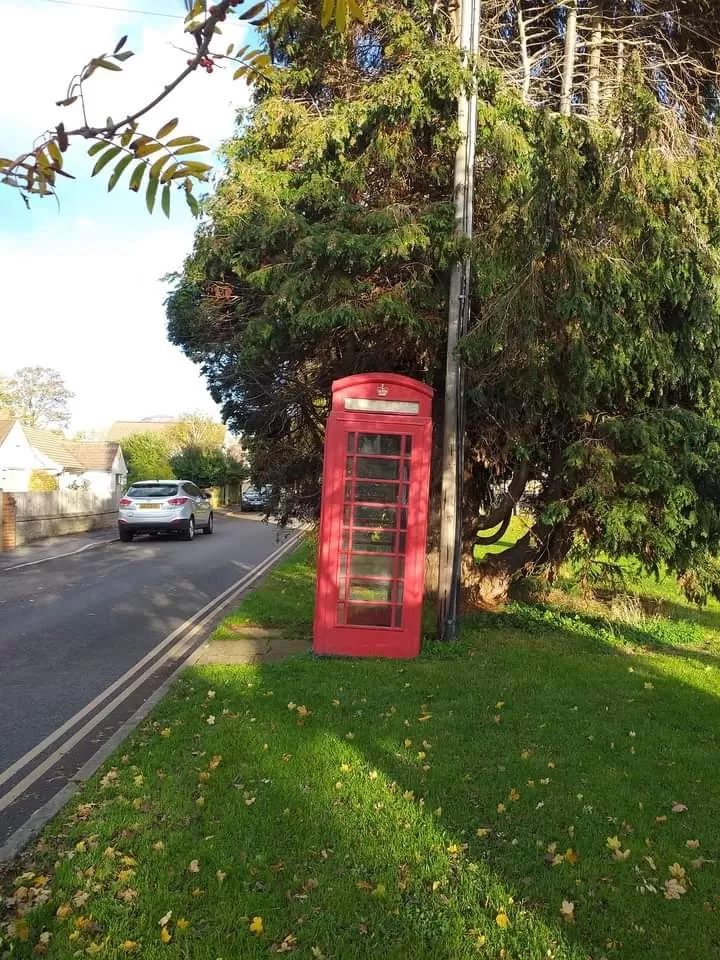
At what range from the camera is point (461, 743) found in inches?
228

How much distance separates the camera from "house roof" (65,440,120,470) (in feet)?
214

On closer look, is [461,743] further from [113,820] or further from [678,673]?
[678,673]

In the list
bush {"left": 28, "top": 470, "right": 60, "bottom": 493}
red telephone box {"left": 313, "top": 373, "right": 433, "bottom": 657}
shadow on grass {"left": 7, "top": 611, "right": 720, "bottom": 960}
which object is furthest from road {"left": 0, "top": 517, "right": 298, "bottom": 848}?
bush {"left": 28, "top": 470, "right": 60, "bottom": 493}

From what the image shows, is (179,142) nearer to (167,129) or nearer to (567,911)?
(167,129)

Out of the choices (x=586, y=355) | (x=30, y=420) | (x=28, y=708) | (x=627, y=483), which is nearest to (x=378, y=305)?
(x=586, y=355)

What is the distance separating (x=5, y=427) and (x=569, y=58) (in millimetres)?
47315

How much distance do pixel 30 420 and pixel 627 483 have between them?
76.6m

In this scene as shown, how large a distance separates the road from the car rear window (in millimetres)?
3844

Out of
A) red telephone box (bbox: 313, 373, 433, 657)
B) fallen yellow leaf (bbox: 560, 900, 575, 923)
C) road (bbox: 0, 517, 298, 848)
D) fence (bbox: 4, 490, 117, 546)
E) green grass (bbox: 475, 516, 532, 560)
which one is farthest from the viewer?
fence (bbox: 4, 490, 117, 546)

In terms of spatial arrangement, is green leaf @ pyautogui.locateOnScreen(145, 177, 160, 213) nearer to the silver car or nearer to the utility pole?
the utility pole

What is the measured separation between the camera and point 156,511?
2502 cm

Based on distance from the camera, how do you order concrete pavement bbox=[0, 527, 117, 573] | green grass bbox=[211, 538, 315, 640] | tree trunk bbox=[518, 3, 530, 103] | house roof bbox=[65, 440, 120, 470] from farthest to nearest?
house roof bbox=[65, 440, 120, 470]
concrete pavement bbox=[0, 527, 117, 573]
tree trunk bbox=[518, 3, 530, 103]
green grass bbox=[211, 538, 315, 640]

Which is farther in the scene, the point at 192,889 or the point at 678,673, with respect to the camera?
the point at 678,673

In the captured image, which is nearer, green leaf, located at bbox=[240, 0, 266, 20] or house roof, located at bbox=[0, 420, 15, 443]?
green leaf, located at bbox=[240, 0, 266, 20]
